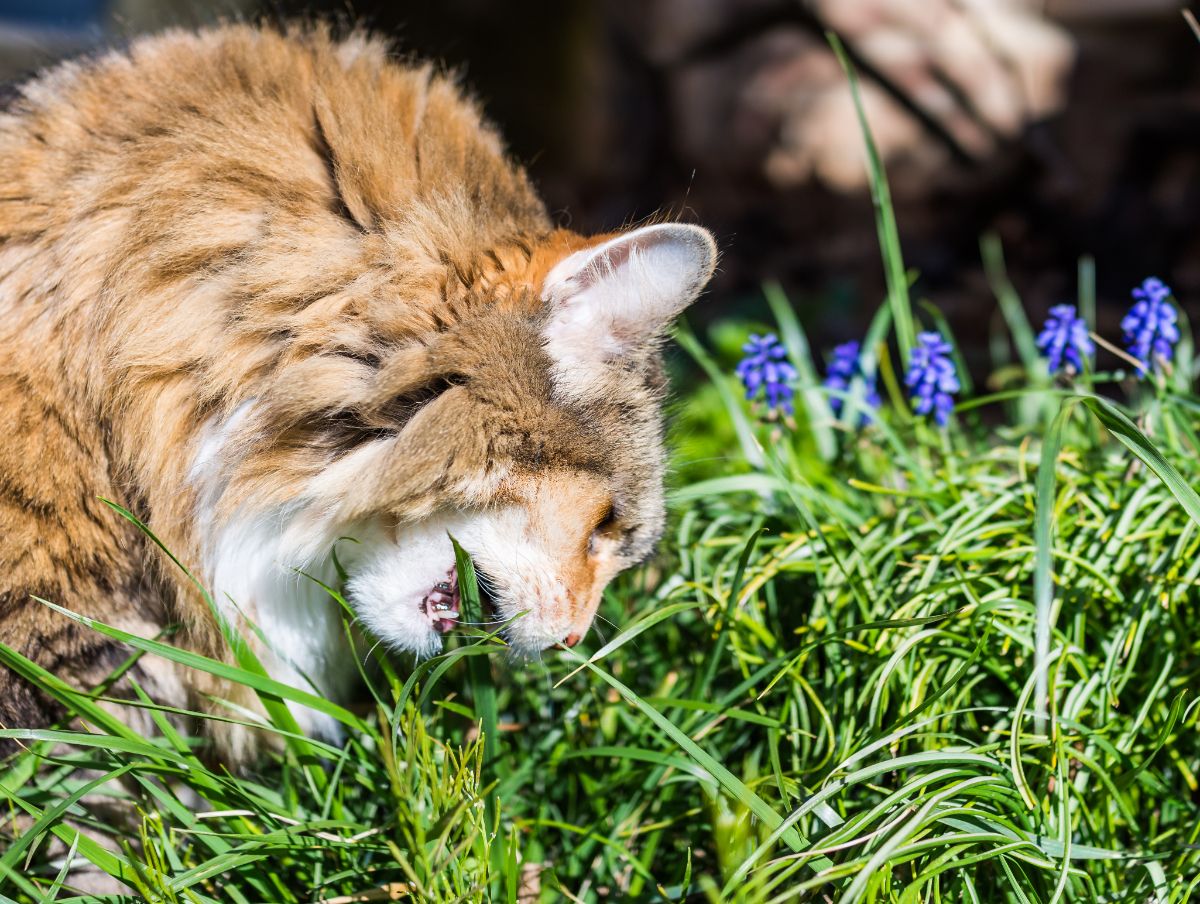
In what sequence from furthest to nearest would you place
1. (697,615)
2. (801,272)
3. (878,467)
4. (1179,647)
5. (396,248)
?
1. (801,272)
2. (878,467)
3. (697,615)
4. (1179,647)
5. (396,248)

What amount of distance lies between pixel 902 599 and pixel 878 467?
769 mm

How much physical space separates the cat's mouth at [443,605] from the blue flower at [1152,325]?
1584 millimetres

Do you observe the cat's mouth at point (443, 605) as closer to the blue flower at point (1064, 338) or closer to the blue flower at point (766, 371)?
the blue flower at point (766, 371)

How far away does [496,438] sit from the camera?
1.81 meters

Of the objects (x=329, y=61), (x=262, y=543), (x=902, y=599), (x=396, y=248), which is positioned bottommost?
(x=902, y=599)

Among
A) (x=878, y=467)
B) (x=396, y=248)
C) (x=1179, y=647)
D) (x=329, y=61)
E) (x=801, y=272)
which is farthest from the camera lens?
(x=801, y=272)

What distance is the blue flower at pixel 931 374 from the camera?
2.46 m

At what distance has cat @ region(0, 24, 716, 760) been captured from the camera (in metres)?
1.82

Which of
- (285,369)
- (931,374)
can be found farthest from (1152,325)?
(285,369)

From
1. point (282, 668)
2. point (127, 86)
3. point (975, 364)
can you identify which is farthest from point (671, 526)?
point (975, 364)

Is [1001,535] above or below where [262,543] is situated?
below

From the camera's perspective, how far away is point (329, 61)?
2.15 m

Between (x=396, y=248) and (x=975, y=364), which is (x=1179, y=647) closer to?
(x=396, y=248)

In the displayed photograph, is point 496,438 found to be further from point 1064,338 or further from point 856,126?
point 856,126
